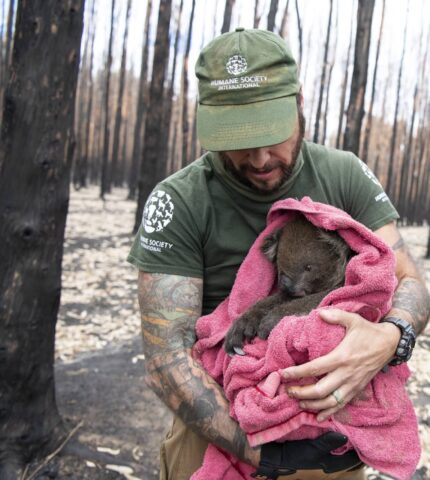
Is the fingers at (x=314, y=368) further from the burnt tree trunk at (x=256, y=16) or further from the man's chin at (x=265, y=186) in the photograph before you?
the burnt tree trunk at (x=256, y=16)

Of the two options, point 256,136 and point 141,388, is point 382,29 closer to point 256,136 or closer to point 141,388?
point 141,388

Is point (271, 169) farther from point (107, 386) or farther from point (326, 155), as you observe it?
point (107, 386)

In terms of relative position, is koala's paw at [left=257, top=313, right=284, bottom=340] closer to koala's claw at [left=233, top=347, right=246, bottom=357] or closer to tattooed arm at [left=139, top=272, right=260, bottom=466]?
koala's claw at [left=233, top=347, right=246, bottom=357]

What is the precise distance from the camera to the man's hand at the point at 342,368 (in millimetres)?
1511

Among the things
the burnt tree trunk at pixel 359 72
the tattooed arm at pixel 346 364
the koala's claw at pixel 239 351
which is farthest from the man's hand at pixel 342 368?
the burnt tree trunk at pixel 359 72

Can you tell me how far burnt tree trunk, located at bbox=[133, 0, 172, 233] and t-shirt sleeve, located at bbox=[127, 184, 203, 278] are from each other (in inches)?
354

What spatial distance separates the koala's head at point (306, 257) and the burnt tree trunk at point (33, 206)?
1.61m

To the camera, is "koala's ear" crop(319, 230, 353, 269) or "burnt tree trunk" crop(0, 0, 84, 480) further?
"burnt tree trunk" crop(0, 0, 84, 480)

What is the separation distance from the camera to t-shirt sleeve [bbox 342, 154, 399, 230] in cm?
202

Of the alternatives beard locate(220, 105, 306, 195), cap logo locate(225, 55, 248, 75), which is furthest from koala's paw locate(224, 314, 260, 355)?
cap logo locate(225, 55, 248, 75)

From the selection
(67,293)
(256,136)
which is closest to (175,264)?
(256,136)

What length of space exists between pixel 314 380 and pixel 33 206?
6.62 feet

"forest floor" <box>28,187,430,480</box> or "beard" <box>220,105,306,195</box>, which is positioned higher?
"beard" <box>220,105,306,195</box>

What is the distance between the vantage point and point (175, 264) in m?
1.86
